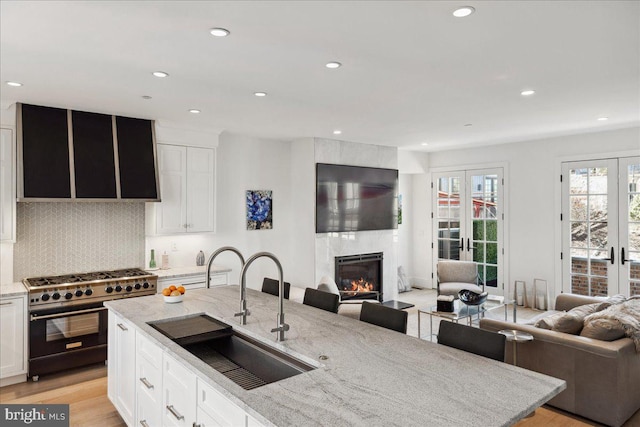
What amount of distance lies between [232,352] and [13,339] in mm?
2598

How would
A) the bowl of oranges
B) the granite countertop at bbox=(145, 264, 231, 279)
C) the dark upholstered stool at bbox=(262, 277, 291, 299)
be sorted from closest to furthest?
the bowl of oranges < the dark upholstered stool at bbox=(262, 277, 291, 299) < the granite countertop at bbox=(145, 264, 231, 279)

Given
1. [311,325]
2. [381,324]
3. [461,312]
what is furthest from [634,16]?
[461,312]

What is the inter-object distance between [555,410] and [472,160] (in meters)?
4.77

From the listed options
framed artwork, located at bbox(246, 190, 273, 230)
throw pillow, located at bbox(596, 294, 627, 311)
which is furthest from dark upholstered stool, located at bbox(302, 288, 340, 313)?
framed artwork, located at bbox(246, 190, 273, 230)

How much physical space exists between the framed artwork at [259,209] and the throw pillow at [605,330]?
415 centimetres

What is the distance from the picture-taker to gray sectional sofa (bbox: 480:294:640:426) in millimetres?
2902

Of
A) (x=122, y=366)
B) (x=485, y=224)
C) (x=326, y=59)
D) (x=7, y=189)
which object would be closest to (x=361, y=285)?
(x=485, y=224)

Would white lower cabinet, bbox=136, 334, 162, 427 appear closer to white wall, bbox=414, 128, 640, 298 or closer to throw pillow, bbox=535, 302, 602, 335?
throw pillow, bbox=535, 302, 602, 335

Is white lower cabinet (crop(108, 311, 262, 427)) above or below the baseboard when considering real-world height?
above

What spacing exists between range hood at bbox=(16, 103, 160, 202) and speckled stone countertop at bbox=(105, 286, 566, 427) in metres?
2.38

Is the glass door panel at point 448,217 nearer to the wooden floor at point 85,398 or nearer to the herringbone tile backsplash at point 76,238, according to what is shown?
the wooden floor at point 85,398

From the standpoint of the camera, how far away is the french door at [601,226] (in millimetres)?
5492

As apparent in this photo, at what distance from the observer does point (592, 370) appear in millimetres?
2977

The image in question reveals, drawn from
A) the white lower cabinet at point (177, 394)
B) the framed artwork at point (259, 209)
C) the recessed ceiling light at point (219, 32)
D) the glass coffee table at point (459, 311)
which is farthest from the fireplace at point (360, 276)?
the recessed ceiling light at point (219, 32)
